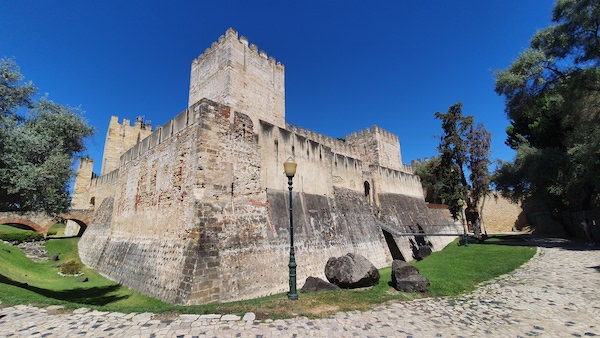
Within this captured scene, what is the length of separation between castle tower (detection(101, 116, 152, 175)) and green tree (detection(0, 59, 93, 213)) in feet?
62.2

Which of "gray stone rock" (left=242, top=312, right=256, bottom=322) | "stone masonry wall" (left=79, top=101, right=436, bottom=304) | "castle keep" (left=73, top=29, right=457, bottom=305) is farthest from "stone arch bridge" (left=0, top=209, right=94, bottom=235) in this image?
"gray stone rock" (left=242, top=312, right=256, bottom=322)

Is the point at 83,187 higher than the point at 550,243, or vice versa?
the point at 83,187

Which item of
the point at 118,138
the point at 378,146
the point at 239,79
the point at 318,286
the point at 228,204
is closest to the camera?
the point at 318,286

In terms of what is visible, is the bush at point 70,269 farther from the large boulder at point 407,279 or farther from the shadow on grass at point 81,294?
the large boulder at point 407,279

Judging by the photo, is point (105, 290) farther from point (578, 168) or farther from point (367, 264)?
point (578, 168)

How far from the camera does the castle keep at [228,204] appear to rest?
784 centimetres

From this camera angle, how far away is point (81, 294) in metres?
9.29

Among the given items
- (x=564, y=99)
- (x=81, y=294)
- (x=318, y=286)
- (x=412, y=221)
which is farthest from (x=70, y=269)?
(x=564, y=99)

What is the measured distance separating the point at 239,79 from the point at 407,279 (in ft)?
42.9

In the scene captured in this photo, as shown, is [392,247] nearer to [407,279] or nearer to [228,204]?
[407,279]

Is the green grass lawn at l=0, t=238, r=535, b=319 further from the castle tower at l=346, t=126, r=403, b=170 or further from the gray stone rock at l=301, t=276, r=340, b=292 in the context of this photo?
the castle tower at l=346, t=126, r=403, b=170

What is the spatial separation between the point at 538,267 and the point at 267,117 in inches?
555

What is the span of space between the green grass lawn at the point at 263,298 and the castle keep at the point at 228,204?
2.47 feet

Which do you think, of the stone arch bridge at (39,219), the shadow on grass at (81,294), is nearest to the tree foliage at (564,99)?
the shadow on grass at (81,294)
